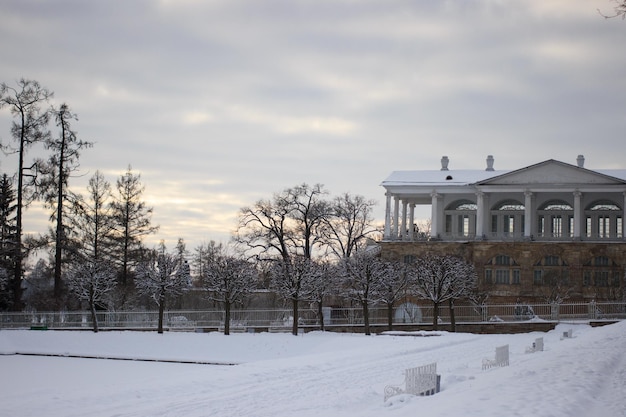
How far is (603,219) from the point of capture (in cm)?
6900

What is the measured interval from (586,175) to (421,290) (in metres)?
21.3

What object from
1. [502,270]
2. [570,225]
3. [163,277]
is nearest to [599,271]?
[502,270]

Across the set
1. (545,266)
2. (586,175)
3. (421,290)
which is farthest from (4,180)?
(586,175)

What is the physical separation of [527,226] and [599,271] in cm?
731

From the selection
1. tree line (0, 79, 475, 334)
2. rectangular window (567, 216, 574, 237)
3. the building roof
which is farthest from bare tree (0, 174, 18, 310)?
rectangular window (567, 216, 574, 237)

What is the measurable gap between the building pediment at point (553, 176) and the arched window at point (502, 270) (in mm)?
7646

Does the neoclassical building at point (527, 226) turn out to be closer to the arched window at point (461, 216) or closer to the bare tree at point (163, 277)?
the arched window at point (461, 216)

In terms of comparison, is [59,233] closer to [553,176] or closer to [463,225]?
[463,225]

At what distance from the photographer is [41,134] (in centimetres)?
5559

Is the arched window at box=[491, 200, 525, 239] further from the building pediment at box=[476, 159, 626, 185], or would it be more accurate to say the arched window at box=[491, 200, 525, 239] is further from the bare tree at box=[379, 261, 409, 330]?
the bare tree at box=[379, 261, 409, 330]

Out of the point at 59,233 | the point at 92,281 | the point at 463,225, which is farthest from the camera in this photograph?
the point at 463,225

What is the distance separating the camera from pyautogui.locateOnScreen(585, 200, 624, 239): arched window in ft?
225

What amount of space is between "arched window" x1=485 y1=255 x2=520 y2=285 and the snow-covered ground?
20382 millimetres

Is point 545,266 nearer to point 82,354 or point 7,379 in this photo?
point 82,354
